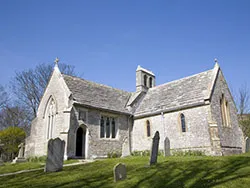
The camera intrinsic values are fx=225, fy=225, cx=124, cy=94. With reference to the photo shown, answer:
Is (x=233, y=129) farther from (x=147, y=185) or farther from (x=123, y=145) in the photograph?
(x=147, y=185)

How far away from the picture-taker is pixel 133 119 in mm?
24125

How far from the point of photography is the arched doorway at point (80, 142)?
64.0 ft

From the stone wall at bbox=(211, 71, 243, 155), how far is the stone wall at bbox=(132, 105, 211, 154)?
1.21m

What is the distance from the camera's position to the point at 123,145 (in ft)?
69.6

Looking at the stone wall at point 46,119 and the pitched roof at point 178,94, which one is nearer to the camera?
the stone wall at point 46,119

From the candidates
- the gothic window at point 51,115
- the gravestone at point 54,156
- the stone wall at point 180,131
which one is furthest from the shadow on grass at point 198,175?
the gothic window at point 51,115

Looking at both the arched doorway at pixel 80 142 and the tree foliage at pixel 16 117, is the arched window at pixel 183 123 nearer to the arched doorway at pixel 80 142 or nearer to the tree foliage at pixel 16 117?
the arched doorway at pixel 80 142

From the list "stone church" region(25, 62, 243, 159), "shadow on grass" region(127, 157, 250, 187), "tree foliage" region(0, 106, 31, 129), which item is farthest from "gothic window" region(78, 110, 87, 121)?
"tree foliage" region(0, 106, 31, 129)

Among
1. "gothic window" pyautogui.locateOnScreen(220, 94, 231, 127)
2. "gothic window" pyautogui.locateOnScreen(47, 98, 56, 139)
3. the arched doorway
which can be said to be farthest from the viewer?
"gothic window" pyautogui.locateOnScreen(220, 94, 231, 127)

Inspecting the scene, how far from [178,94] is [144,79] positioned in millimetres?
6872

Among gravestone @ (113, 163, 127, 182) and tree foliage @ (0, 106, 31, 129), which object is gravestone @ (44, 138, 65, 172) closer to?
gravestone @ (113, 163, 127, 182)

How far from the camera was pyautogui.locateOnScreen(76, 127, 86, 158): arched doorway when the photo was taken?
768 inches

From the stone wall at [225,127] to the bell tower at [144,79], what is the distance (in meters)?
9.04

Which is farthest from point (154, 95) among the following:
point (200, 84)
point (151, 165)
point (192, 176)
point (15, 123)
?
point (15, 123)
